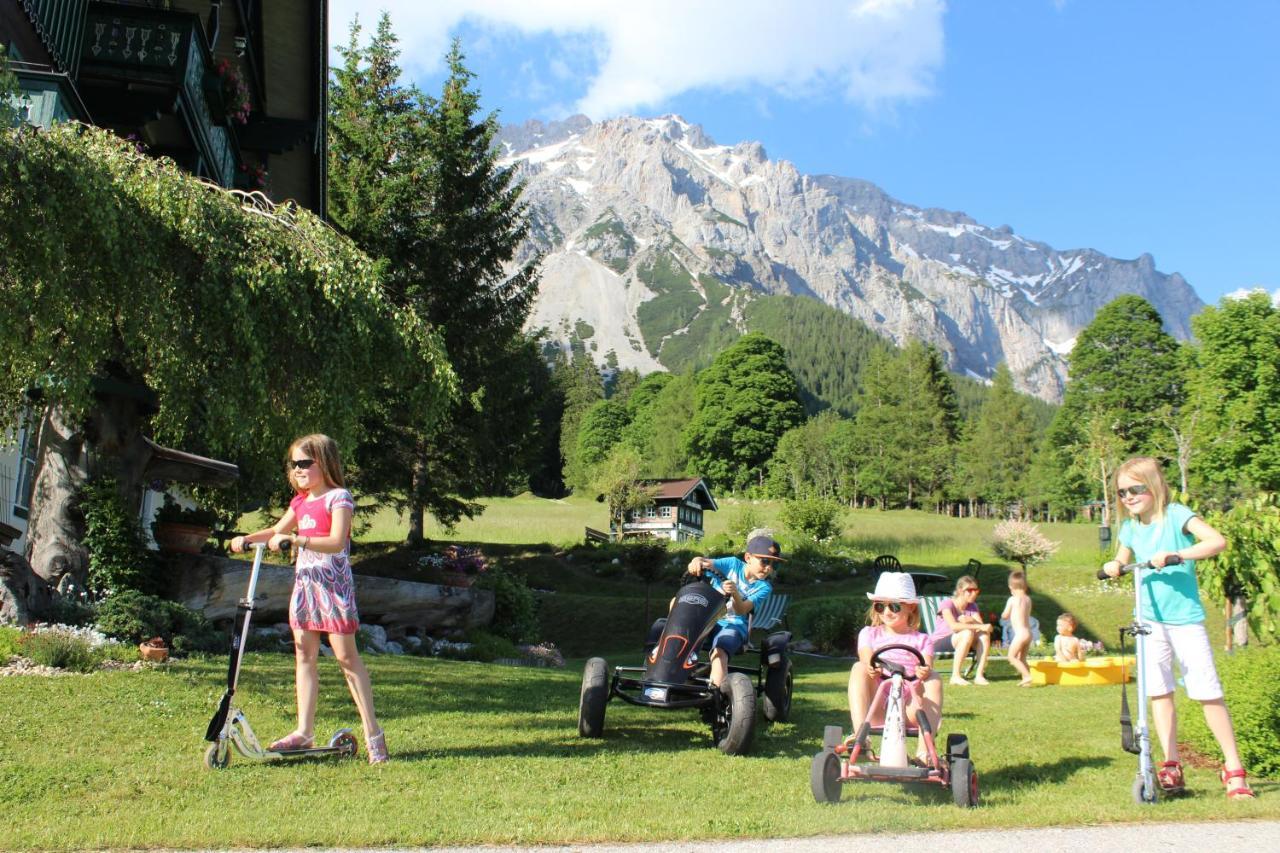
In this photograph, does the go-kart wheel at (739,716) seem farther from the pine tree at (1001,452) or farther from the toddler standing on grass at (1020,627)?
the pine tree at (1001,452)

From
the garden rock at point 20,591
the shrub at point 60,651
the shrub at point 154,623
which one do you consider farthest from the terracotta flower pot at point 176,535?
the shrub at point 60,651

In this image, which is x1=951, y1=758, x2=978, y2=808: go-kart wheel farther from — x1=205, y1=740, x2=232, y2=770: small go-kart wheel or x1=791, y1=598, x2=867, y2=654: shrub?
x1=791, y1=598, x2=867, y2=654: shrub

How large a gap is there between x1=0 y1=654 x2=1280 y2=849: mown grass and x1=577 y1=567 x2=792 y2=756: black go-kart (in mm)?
179

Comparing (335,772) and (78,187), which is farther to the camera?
(78,187)

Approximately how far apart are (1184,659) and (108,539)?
10148mm

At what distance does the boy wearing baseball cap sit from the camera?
7.07 meters

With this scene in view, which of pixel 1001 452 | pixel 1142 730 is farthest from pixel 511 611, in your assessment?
pixel 1001 452

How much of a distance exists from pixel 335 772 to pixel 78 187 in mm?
5880

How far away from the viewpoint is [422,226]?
83.7 feet

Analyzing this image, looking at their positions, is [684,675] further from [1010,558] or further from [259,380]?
[1010,558]

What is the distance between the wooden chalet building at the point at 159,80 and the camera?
11922 millimetres

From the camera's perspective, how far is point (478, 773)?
561 cm

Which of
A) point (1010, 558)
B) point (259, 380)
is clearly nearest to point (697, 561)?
point (259, 380)

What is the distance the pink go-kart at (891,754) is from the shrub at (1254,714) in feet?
6.61
